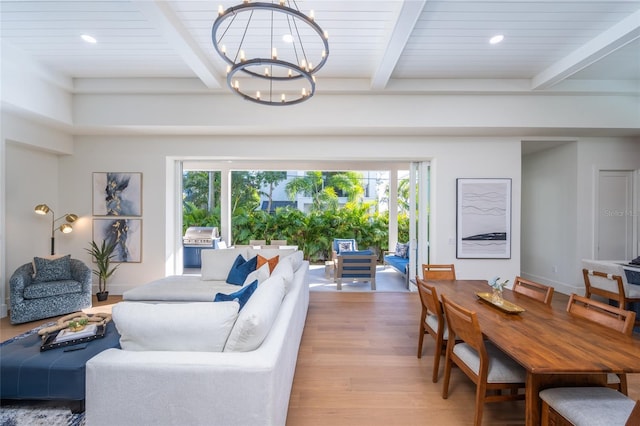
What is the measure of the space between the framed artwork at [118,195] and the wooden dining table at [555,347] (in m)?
5.23

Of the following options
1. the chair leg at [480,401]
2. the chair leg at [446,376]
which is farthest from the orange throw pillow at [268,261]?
the chair leg at [480,401]

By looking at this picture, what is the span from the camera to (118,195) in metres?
4.84

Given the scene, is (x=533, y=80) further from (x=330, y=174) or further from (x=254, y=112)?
(x=330, y=174)

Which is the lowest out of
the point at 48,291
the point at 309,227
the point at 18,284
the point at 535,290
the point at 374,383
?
the point at 374,383

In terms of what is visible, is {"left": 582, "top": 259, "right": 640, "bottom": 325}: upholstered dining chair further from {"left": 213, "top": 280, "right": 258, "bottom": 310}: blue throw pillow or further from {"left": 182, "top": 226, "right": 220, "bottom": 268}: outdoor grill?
{"left": 182, "top": 226, "right": 220, "bottom": 268}: outdoor grill

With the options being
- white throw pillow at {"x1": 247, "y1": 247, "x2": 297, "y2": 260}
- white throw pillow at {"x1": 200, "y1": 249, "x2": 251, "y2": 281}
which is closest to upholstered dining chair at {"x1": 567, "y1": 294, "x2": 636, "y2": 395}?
white throw pillow at {"x1": 247, "y1": 247, "x2": 297, "y2": 260}

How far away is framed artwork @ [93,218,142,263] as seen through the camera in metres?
4.82

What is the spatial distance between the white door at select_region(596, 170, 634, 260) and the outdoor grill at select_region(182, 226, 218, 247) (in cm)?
748

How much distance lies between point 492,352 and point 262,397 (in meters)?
1.54

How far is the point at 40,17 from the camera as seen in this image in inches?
110

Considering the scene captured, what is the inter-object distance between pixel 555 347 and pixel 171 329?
2.09 metres

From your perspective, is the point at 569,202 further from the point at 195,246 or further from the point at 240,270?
the point at 195,246

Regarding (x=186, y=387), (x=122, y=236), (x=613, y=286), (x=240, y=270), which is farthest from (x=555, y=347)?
(x=122, y=236)

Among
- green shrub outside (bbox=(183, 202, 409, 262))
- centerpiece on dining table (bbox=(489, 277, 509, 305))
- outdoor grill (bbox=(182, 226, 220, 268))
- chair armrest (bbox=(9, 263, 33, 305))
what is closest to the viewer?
centerpiece on dining table (bbox=(489, 277, 509, 305))
